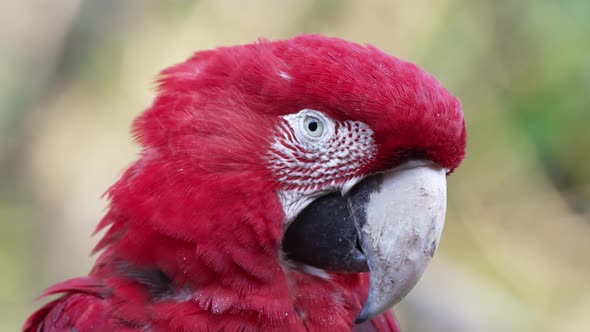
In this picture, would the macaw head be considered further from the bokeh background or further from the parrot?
the bokeh background

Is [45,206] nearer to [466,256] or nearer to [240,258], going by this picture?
[466,256]

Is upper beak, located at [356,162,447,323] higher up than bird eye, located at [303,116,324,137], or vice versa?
bird eye, located at [303,116,324,137]

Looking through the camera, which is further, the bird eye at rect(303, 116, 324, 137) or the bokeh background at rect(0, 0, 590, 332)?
the bokeh background at rect(0, 0, 590, 332)

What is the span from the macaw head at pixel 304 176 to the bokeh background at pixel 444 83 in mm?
1774

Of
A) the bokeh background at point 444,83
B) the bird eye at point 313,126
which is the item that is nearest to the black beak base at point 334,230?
the bird eye at point 313,126

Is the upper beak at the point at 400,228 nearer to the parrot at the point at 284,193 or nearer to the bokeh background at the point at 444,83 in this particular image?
the parrot at the point at 284,193

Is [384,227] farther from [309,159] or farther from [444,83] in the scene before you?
[444,83]

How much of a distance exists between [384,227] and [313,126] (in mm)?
239

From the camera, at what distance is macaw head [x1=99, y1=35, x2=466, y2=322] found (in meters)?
1.22

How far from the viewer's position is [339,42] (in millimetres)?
1293

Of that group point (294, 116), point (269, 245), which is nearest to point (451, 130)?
point (294, 116)

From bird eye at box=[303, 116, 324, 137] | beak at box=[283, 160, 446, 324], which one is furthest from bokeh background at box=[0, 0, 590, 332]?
bird eye at box=[303, 116, 324, 137]

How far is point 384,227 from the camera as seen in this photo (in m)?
1.25

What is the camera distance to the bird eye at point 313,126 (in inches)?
49.7
